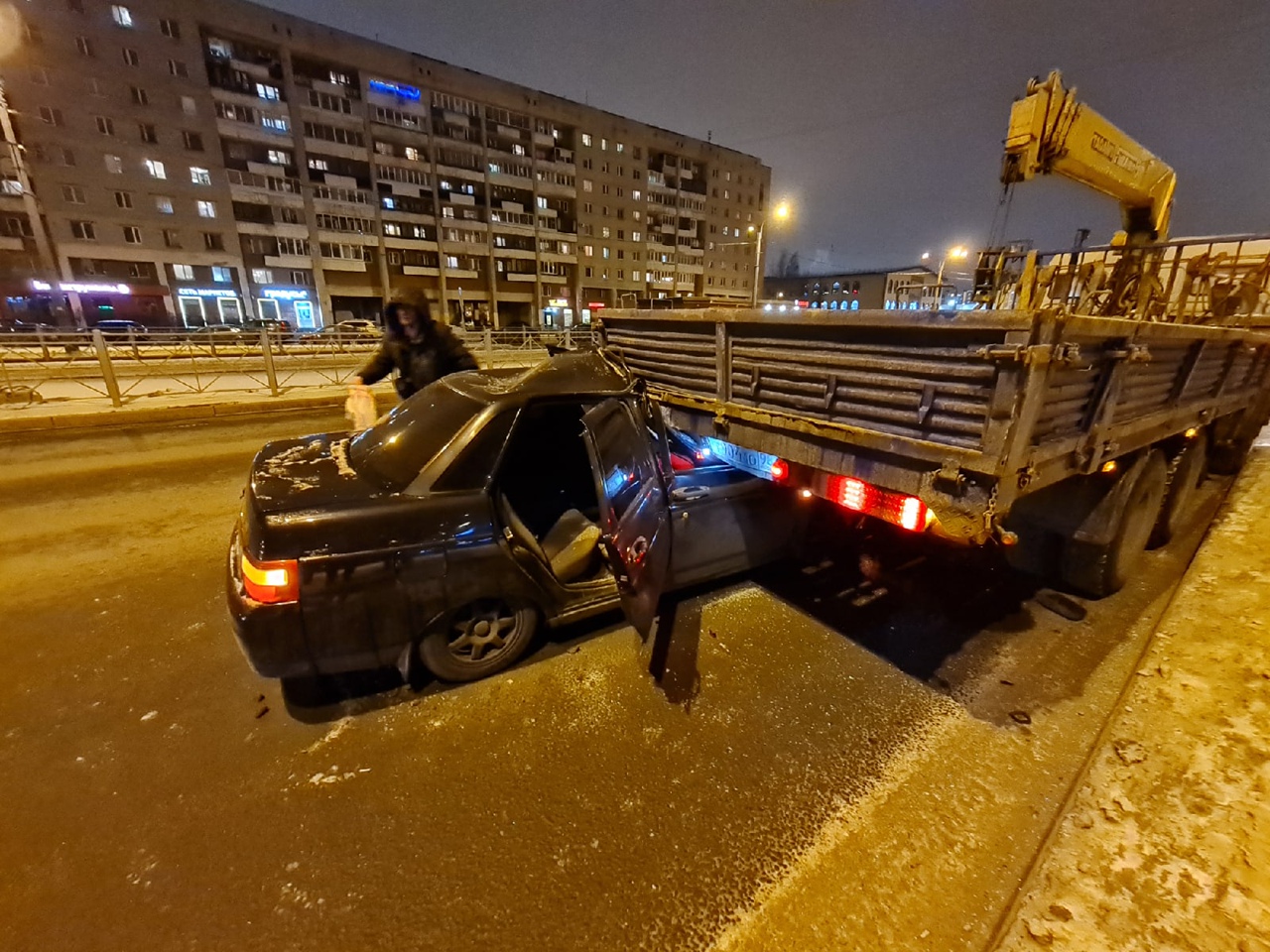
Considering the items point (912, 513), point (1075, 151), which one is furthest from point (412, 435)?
point (1075, 151)

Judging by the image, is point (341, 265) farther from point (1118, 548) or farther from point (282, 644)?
point (1118, 548)

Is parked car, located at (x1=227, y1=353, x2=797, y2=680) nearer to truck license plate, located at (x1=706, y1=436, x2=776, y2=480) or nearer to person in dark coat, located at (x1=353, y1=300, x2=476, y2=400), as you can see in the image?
truck license plate, located at (x1=706, y1=436, x2=776, y2=480)

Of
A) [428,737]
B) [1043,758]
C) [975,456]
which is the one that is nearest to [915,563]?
[1043,758]

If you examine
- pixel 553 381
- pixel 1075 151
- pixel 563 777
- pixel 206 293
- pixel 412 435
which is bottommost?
pixel 563 777

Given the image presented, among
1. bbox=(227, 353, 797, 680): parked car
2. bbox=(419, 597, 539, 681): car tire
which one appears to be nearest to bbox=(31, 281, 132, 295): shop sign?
bbox=(227, 353, 797, 680): parked car

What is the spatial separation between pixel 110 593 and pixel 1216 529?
30.3 ft

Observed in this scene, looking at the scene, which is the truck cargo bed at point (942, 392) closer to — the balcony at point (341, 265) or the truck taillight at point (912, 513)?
the truck taillight at point (912, 513)

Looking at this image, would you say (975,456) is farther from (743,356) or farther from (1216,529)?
(1216,529)

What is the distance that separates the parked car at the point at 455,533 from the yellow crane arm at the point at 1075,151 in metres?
4.78

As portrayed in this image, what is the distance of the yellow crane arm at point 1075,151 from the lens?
530cm

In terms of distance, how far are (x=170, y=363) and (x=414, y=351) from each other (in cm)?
1571

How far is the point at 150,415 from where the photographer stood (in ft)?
32.2

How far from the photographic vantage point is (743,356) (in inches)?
136

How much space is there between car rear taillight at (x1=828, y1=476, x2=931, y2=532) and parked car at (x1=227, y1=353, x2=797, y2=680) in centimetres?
87
